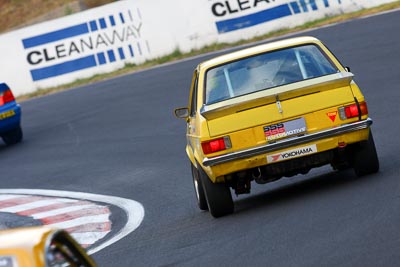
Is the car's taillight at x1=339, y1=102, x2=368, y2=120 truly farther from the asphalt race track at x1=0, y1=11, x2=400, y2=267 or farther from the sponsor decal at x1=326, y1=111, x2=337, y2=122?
the asphalt race track at x1=0, y1=11, x2=400, y2=267

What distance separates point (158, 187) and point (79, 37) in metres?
17.4

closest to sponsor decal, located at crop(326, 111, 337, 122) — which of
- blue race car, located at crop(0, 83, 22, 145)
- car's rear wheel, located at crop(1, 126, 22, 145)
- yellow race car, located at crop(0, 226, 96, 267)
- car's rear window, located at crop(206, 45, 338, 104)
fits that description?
car's rear window, located at crop(206, 45, 338, 104)

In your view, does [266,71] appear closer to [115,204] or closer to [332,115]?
[332,115]

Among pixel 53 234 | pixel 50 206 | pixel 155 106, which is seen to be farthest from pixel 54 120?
pixel 53 234

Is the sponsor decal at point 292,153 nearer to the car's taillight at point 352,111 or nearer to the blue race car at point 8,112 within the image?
the car's taillight at point 352,111

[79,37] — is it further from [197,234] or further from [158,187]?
[197,234]

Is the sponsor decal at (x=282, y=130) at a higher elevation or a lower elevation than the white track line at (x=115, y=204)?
higher

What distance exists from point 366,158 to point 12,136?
1248 cm

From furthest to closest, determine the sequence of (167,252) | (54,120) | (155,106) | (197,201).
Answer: (54,120)
(155,106)
(197,201)
(167,252)

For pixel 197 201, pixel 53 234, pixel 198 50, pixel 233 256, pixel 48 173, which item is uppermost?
pixel 53 234

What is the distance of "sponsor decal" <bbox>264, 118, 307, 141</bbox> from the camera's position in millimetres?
10055

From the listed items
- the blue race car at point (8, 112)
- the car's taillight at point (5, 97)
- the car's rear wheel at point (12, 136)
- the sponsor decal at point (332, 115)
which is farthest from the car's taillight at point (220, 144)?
the car's rear wheel at point (12, 136)

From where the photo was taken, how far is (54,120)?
24.1 m

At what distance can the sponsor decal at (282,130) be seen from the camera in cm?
1005
